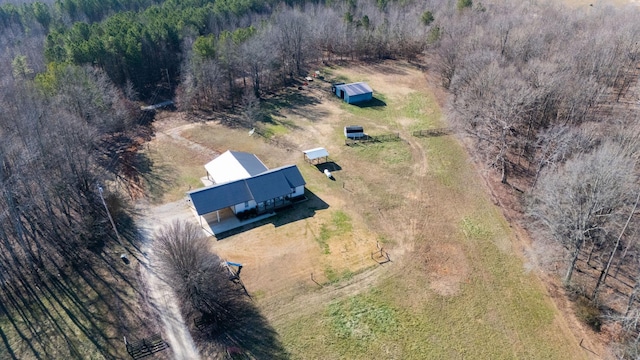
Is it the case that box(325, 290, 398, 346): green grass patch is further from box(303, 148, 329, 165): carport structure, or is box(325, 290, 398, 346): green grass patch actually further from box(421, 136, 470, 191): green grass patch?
box(303, 148, 329, 165): carport structure

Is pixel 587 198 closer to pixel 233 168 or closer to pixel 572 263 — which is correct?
pixel 572 263

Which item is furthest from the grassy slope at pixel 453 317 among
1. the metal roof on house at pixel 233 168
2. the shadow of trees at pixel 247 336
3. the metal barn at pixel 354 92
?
the metal barn at pixel 354 92

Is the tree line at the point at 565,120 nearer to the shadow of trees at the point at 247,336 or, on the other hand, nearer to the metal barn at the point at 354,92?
the metal barn at the point at 354,92

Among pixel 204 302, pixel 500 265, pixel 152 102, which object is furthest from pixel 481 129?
pixel 152 102

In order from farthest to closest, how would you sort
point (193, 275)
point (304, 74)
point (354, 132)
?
1. point (304, 74)
2. point (354, 132)
3. point (193, 275)

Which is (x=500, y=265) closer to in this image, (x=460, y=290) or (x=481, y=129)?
(x=460, y=290)

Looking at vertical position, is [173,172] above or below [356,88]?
below

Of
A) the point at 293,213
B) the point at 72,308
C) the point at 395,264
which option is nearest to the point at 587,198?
the point at 395,264
